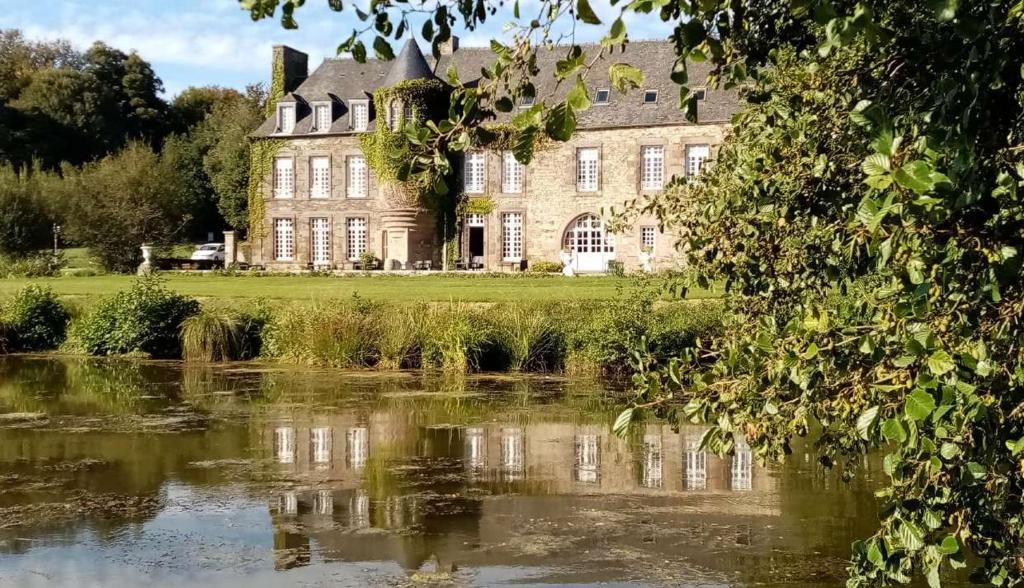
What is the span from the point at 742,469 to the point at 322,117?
108 ft

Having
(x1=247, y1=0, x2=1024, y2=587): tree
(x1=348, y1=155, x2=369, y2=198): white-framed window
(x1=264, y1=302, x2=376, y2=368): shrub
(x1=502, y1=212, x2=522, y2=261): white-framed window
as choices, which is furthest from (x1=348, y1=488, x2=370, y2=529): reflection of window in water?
(x1=348, y1=155, x2=369, y2=198): white-framed window

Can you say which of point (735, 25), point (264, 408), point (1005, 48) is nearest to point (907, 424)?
point (1005, 48)

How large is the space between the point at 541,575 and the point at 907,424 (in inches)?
183

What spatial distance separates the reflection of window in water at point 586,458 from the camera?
9.70 meters

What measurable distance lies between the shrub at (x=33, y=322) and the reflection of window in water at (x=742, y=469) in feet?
45.9

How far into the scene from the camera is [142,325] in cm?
1881

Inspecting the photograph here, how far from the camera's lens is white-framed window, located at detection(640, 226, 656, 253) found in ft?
119

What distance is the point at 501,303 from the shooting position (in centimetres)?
1844

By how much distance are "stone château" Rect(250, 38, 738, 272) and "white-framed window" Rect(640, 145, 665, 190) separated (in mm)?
44

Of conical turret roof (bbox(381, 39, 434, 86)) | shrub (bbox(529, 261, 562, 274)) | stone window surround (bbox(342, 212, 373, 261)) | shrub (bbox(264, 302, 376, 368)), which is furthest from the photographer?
stone window surround (bbox(342, 212, 373, 261))

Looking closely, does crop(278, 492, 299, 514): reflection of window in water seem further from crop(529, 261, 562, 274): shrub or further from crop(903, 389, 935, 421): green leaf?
crop(529, 261, 562, 274): shrub

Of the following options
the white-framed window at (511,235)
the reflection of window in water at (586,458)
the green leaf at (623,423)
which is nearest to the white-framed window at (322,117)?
the white-framed window at (511,235)

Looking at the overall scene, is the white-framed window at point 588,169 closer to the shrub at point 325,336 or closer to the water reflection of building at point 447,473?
the shrub at point 325,336

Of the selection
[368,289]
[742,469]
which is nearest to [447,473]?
[742,469]
